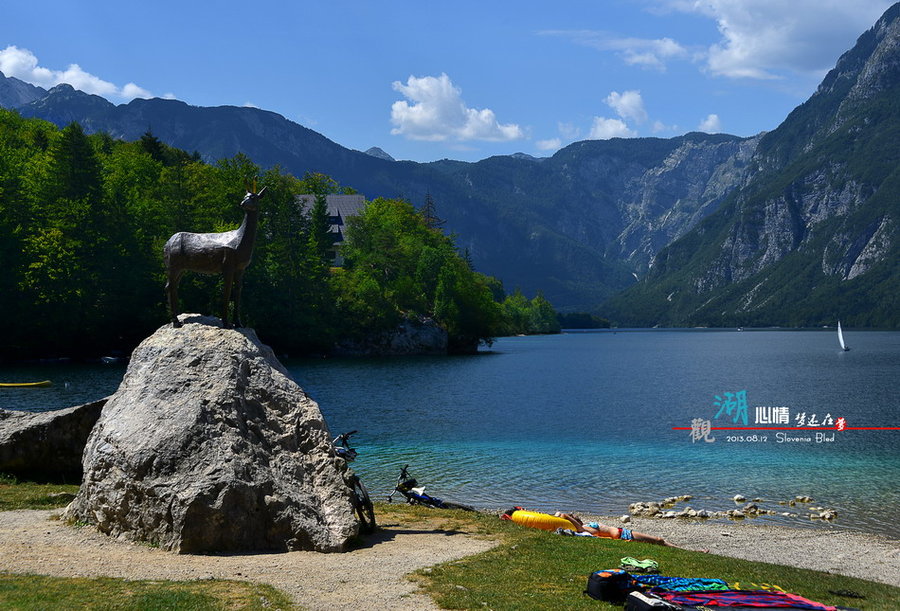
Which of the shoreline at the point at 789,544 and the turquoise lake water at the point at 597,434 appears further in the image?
the turquoise lake water at the point at 597,434

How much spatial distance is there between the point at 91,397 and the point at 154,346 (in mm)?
33974

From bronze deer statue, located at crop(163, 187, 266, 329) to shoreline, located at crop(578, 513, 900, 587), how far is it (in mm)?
11962

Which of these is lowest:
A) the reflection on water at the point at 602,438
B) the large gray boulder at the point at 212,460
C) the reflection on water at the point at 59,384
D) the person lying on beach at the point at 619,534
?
the reflection on water at the point at 602,438

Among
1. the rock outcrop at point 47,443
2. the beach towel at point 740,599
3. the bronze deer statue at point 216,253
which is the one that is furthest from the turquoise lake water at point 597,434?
the beach towel at point 740,599

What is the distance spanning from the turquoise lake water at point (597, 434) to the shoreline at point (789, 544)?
155 centimetres

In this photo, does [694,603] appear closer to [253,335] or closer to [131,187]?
[253,335]

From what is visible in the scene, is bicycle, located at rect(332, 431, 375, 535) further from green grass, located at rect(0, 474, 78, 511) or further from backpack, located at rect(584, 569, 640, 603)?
green grass, located at rect(0, 474, 78, 511)

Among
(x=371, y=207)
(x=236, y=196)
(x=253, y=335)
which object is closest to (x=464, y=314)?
(x=371, y=207)

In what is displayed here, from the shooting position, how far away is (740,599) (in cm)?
1112

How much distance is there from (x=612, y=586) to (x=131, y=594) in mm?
7641

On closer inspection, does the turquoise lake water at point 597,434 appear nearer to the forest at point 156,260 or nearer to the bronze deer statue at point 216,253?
the forest at point 156,260

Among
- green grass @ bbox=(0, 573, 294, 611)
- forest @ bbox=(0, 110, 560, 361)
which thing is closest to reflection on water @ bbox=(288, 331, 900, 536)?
green grass @ bbox=(0, 573, 294, 611)

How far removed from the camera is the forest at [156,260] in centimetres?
7331

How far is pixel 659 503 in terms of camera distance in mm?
25641
